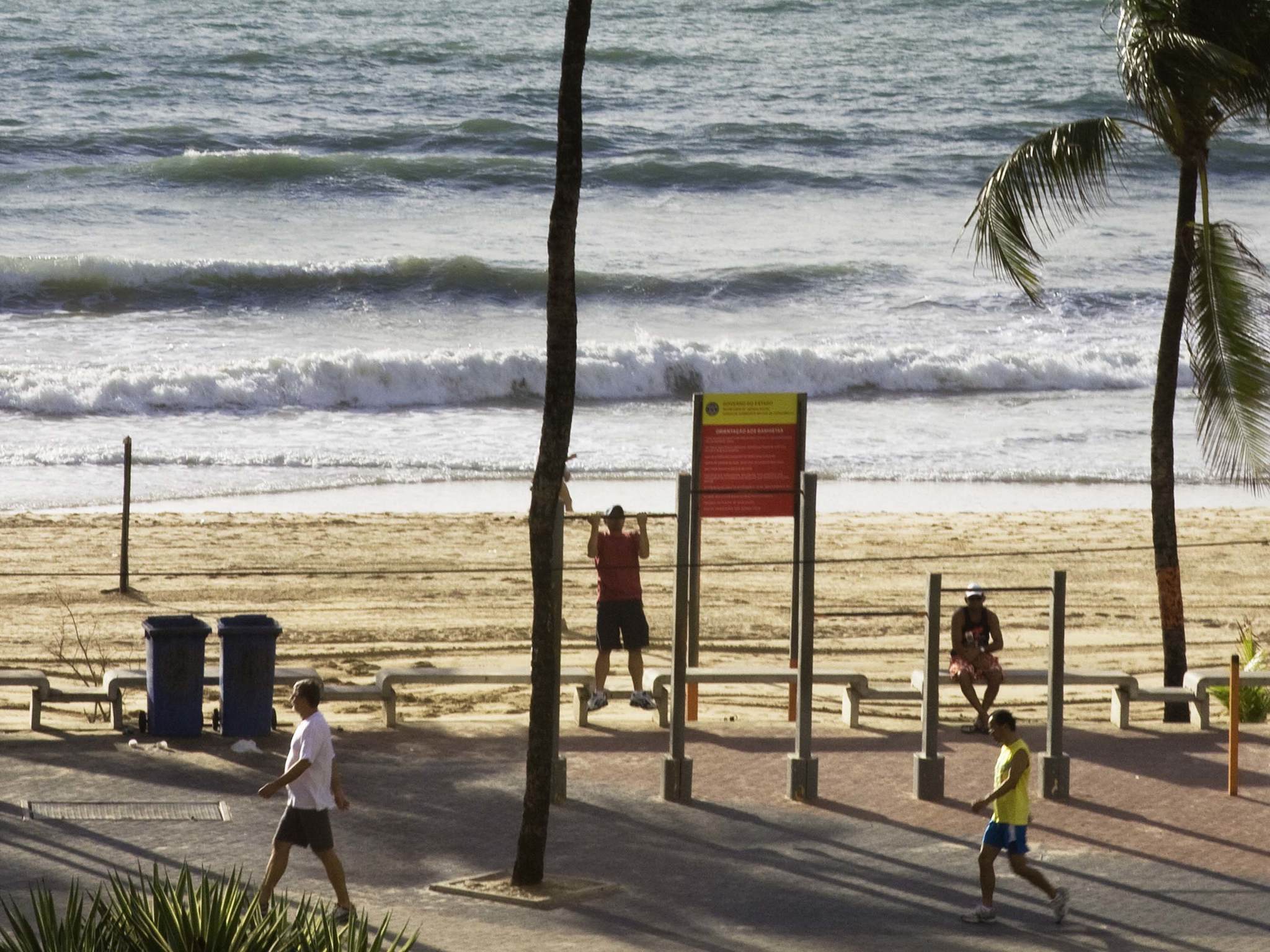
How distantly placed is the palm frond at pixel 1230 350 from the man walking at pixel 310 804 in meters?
6.82

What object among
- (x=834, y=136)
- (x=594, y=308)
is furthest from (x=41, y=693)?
(x=834, y=136)

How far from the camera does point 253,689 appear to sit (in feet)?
38.6

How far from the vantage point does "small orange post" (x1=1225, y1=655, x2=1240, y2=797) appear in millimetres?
10953

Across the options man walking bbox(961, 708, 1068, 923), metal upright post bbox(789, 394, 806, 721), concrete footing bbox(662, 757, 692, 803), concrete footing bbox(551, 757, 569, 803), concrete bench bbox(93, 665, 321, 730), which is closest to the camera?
man walking bbox(961, 708, 1068, 923)

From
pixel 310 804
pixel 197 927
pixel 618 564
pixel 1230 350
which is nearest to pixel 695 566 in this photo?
pixel 618 564

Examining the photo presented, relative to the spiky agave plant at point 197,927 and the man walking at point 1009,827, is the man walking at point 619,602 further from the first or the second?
the spiky agave plant at point 197,927

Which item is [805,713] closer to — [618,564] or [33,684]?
[618,564]

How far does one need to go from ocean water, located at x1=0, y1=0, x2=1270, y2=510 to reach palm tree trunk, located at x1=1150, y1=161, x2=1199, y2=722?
10.3 metres

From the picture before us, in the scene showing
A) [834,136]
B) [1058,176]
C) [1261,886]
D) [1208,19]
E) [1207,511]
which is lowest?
[1261,886]

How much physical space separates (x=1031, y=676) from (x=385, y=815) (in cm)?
505

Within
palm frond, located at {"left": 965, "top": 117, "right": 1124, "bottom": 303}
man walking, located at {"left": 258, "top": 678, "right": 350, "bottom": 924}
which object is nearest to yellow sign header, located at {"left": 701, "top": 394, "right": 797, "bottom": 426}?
palm frond, located at {"left": 965, "top": 117, "right": 1124, "bottom": 303}

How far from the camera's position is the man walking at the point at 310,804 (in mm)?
8578

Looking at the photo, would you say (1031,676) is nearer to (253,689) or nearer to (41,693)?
Answer: (253,689)

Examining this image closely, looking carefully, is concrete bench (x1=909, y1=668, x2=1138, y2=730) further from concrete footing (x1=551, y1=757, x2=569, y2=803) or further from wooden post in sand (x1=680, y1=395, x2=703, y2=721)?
concrete footing (x1=551, y1=757, x2=569, y2=803)
